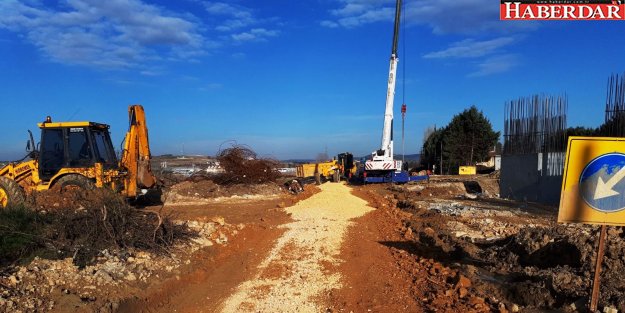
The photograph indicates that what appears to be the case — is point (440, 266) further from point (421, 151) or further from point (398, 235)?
point (421, 151)

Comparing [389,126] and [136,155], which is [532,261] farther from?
[389,126]

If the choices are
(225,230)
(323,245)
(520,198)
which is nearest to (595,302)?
(323,245)

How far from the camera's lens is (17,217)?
339 inches

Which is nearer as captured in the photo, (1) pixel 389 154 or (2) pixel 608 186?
(2) pixel 608 186

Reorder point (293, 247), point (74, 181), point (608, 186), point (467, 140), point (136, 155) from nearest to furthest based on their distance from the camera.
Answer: point (608, 186)
point (293, 247)
point (74, 181)
point (136, 155)
point (467, 140)

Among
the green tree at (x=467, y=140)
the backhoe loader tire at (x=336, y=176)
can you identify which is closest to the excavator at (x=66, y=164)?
the backhoe loader tire at (x=336, y=176)

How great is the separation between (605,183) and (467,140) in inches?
2073

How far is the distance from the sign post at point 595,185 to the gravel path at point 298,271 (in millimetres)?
3329

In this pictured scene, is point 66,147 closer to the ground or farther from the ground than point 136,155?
farther from the ground

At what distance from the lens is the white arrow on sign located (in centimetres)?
523

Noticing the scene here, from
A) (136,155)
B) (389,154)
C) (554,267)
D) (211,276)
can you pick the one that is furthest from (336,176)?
(554,267)

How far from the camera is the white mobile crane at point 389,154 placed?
27.5 metres

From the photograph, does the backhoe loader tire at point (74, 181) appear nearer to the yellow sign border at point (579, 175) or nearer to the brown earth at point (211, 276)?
the brown earth at point (211, 276)

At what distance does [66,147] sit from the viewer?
15.0 metres
